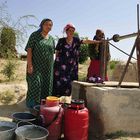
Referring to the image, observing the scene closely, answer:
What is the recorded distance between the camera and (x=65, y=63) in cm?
597

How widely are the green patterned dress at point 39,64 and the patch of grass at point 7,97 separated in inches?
80.4

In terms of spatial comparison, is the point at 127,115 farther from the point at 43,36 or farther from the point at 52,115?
the point at 43,36

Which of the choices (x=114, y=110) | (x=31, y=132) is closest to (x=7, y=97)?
(x=114, y=110)

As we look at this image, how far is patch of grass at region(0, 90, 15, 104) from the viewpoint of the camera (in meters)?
7.41

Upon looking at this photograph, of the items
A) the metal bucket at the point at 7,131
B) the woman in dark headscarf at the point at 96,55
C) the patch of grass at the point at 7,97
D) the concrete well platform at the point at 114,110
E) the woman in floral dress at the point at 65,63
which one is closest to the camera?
the metal bucket at the point at 7,131

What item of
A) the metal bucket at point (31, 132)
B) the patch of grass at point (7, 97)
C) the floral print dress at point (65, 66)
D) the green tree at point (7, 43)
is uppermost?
the green tree at point (7, 43)

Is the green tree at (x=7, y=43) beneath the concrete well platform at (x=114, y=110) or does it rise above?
above

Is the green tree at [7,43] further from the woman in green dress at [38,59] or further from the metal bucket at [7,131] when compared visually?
the metal bucket at [7,131]

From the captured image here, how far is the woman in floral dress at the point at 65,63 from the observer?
5848mm

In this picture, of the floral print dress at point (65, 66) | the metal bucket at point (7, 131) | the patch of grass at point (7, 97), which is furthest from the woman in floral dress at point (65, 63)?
the metal bucket at point (7, 131)

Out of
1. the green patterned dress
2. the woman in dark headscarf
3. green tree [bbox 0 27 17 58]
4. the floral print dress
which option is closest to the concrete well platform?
the green patterned dress

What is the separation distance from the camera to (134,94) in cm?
490

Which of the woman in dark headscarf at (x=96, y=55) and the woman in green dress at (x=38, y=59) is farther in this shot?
the woman in dark headscarf at (x=96, y=55)

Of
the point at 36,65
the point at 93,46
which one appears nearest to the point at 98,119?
the point at 36,65
